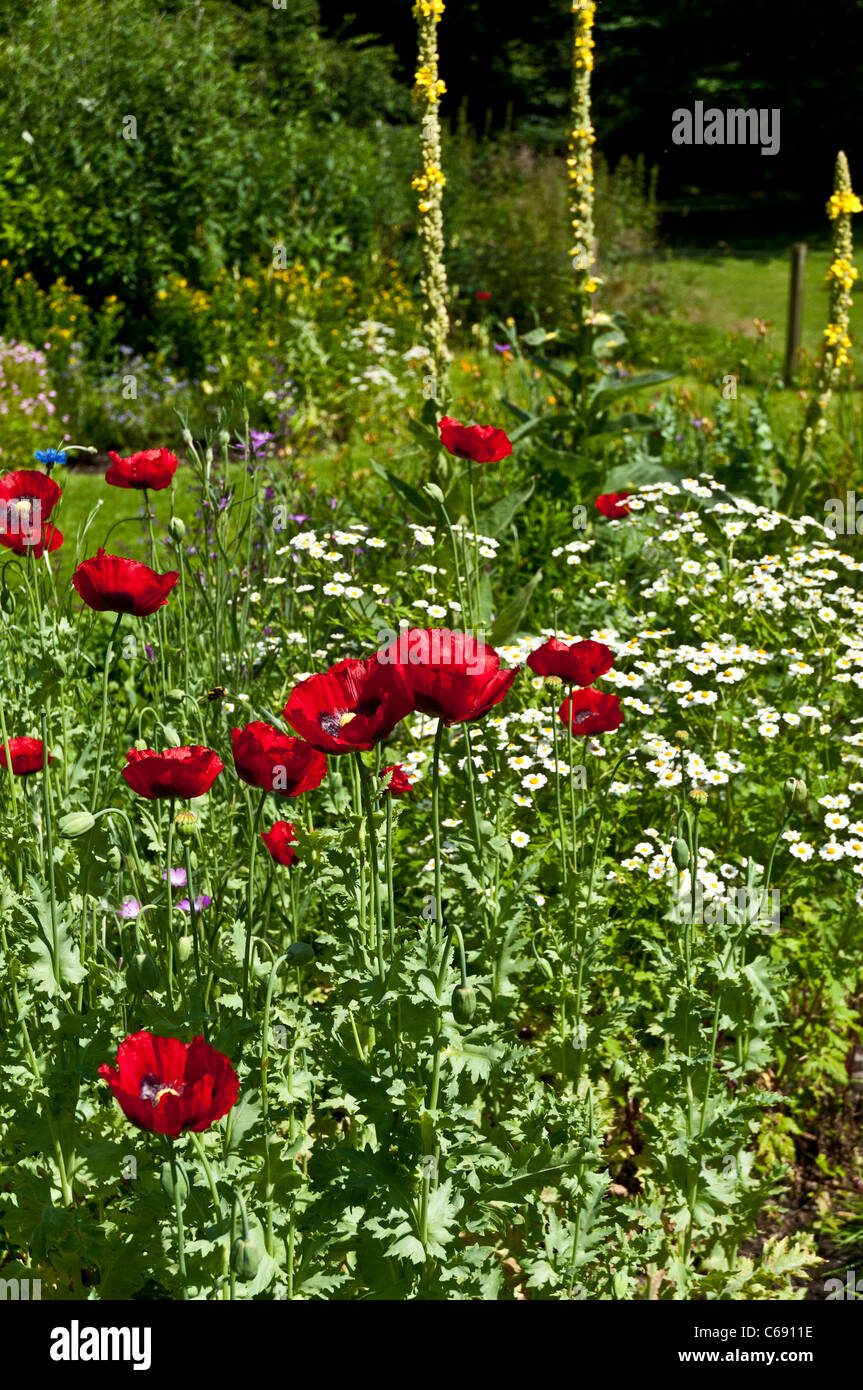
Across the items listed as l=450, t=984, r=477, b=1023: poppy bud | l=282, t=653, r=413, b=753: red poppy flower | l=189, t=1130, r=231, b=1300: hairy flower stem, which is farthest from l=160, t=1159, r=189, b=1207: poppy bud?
l=282, t=653, r=413, b=753: red poppy flower

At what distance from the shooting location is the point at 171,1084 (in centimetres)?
155

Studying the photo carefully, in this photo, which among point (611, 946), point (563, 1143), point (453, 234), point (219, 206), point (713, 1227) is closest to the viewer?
point (563, 1143)

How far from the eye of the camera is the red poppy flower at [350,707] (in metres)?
Answer: 1.67

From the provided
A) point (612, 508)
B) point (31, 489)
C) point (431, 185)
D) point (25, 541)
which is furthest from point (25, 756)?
point (431, 185)

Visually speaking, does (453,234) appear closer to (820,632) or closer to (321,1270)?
(820,632)

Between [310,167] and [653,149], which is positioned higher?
[653,149]

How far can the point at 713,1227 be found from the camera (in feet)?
7.66

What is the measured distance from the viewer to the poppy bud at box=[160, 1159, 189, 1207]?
1604 millimetres

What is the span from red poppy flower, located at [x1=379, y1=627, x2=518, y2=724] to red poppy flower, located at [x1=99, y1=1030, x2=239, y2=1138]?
1.67ft

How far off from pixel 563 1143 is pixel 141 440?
21.2 ft

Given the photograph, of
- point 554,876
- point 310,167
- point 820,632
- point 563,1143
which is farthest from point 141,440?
point 563,1143

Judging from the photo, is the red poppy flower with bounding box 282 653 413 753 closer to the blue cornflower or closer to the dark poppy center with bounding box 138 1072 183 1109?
the dark poppy center with bounding box 138 1072 183 1109

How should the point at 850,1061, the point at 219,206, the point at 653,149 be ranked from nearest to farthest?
the point at 850,1061, the point at 219,206, the point at 653,149

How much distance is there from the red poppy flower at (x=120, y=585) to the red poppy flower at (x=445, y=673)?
48 centimetres
